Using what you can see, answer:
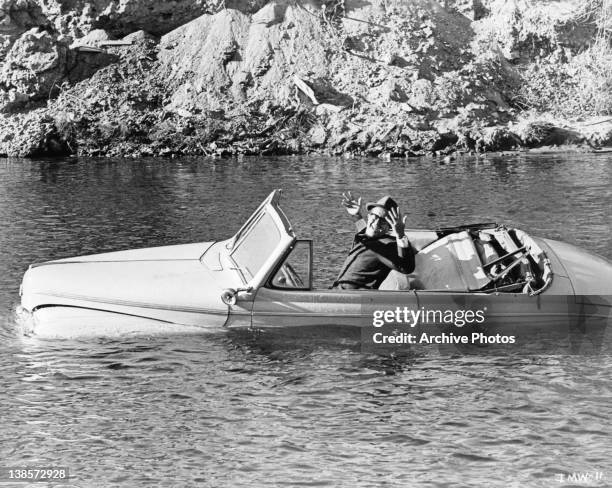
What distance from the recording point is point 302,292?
10.5 metres

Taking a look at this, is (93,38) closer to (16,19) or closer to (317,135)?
(16,19)

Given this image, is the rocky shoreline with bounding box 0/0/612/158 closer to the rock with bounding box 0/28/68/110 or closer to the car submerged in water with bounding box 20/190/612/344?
the rock with bounding box 0/28/68/110

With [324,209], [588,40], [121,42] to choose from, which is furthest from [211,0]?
[324,209]

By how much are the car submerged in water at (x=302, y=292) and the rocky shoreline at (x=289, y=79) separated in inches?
691

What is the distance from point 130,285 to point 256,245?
1423mm

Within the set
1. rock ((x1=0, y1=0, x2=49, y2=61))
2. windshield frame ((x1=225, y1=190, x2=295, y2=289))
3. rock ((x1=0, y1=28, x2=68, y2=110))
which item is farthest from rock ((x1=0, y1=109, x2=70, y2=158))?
windshield frame ((x1=225, y1=190, x2=295, y2=289))

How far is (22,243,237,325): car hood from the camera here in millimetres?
10430

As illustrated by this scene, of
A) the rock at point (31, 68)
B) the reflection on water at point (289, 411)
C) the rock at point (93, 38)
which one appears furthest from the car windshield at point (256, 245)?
the rock at point (93, 38)

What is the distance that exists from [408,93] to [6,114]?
12.7 metres

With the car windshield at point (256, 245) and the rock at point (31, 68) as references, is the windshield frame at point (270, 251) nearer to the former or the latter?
the car windshield at point (256, 245)

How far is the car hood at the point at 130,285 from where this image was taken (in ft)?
34.2

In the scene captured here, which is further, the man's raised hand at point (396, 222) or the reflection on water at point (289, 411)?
the man's raised hand at point (396, 222)

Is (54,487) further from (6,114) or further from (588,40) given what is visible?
(588,40)

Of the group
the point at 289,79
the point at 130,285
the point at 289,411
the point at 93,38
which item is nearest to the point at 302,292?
the point at 289,411
